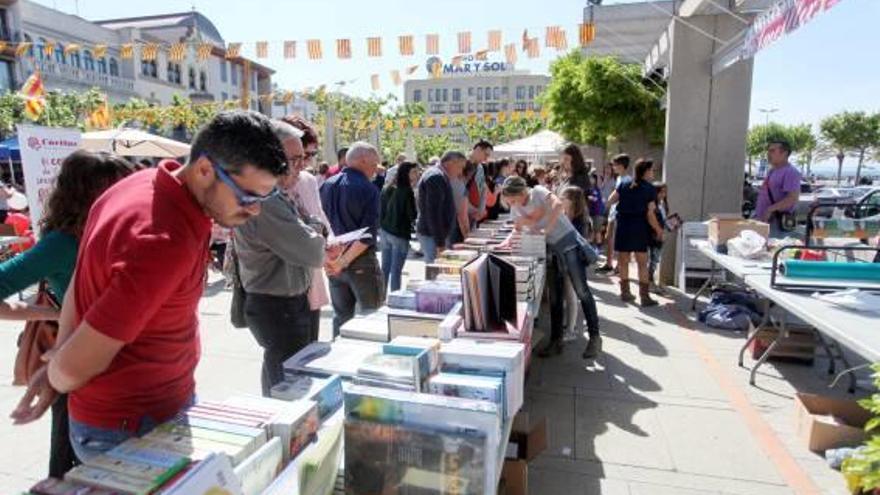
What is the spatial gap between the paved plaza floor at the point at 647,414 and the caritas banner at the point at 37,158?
139cm

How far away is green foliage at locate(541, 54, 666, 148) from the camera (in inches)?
565

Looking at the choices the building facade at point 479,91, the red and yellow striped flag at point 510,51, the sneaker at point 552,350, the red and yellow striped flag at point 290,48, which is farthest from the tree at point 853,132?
the sneaker at point 552,350

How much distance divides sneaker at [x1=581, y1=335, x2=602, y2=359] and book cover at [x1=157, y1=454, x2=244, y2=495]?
157 inches

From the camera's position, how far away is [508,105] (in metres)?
77.9

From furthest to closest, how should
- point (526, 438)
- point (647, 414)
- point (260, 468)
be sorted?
point (647, 414), point (526, 438), point (260, 468)

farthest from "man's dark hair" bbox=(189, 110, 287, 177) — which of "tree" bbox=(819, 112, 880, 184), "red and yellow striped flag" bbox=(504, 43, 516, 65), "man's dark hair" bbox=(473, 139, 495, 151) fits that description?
"tree" bbox=(819, 112, 880, 184)

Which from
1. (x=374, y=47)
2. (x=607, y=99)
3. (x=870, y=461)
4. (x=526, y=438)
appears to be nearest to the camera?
(x=870, y=461)

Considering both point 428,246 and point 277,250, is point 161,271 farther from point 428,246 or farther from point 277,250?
point 428,246

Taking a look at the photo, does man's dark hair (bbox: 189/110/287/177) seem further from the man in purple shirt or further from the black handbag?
the man in purple shirt

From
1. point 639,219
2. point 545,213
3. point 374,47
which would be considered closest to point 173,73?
point 374,47

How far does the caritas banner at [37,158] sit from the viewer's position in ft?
16.8

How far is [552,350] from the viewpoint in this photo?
485 centimetres

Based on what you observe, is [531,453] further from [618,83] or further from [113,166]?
[618,83]

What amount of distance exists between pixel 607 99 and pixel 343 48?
7.18m
